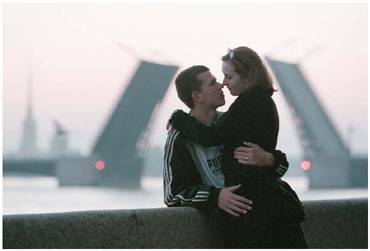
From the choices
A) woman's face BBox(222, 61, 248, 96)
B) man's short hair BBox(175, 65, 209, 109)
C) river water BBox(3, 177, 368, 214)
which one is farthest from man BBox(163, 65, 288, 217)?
river water BBox(3, 177, 368, 214)

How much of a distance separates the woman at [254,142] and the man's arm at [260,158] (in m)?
0.02

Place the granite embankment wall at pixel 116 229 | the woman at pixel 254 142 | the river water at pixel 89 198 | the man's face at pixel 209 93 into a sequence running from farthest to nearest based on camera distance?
the river water at pixel 89 198
the man's face at pixel 209 93
the woman at pixel 254 142
the granite embankment wall at pixel 116 229

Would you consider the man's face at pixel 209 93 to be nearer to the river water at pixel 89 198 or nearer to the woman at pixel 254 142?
the woman at pixel 254 142

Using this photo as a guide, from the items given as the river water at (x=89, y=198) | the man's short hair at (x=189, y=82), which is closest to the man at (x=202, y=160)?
the man's short hair at (x=189, y=82)

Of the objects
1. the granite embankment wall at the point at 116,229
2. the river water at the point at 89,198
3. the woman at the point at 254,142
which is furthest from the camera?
the river water at the point at 89,198

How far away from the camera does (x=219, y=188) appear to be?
276cm

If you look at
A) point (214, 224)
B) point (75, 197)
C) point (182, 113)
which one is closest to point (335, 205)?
point (214, 224)

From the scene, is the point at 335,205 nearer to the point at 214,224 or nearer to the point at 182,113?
the point at 214,224

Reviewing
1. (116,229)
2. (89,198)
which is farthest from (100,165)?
(116,229)

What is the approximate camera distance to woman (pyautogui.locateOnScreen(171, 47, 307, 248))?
8.57ft

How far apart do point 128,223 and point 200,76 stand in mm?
616

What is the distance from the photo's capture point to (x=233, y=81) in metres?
2.66

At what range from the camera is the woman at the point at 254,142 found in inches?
103

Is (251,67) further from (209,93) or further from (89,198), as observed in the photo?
(89,198)
